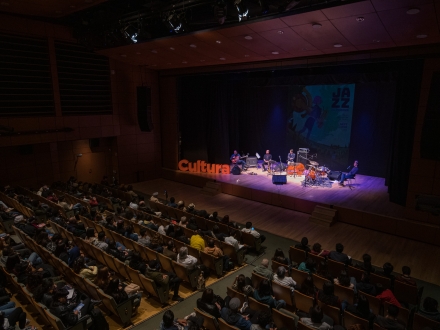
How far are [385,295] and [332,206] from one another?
513 cm

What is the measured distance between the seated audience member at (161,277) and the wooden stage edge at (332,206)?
599 cm

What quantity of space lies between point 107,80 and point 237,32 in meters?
7.71

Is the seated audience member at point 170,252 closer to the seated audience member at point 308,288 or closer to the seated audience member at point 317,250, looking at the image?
the seated audience member at point 308,288

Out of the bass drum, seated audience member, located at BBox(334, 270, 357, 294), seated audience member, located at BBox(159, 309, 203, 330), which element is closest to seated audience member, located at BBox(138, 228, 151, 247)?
seated audience member, located at BBox(159, 309, 203, 330)

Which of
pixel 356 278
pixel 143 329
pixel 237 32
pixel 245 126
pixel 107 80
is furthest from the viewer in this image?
pixel 245 126

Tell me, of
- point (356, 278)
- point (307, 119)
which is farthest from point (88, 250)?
point (307, 119)

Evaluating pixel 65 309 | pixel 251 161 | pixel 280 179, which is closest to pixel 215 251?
pixel 65 309

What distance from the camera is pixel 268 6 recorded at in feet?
22.3

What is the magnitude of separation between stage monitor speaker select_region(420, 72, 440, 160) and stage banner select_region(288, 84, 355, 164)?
188 inches

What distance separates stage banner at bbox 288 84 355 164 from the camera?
513 inches

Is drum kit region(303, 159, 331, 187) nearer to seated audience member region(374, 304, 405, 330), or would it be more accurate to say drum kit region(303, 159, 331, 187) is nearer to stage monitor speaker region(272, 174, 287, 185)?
stage monitor speaker region(272, 174, 287, 185)

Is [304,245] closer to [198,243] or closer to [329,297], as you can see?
[329,297]

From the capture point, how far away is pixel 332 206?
32.8 ft

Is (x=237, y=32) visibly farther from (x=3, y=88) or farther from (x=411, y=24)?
(x=3, y=88)
